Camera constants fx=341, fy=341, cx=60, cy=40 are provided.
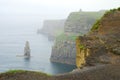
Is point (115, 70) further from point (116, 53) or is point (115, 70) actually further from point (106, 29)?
point (106, 29)

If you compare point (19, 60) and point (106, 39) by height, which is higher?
point (106, 39)

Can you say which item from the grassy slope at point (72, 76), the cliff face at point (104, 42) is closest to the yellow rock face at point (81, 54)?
the cliff face at point (104, 42)

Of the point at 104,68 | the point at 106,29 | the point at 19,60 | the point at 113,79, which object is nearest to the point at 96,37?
the point at 106,29

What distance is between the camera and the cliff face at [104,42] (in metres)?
36.9

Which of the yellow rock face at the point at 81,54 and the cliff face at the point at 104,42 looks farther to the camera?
the yellow rock face at the point at 81,54

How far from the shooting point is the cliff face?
121 feet

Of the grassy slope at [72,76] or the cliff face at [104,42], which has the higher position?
the cliff face at [104,42]

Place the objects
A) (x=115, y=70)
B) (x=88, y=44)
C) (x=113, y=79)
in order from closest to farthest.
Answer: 1. (x=113, y=79)
2. (x=115, y=70)
3. (x=88, y=44)

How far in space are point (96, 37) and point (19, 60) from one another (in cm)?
14588

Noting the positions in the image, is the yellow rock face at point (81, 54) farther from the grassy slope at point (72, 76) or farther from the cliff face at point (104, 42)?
the grassy slope at point (72, 76)

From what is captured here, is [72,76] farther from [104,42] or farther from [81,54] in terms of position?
[104,42]

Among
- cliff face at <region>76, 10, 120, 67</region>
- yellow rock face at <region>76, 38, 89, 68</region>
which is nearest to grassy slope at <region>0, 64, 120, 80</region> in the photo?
cliff face at <region>76, 10, 120, 67</region>

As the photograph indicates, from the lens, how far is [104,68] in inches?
1217

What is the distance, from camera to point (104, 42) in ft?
132
